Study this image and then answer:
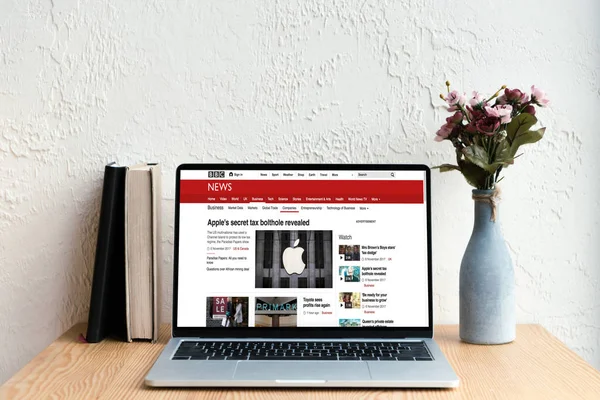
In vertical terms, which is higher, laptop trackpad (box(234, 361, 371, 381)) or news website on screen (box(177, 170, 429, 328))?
news website on screen (box(177, 170, 429, 328))

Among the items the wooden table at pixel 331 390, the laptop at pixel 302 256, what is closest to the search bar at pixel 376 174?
the laptop at pixel 302 256

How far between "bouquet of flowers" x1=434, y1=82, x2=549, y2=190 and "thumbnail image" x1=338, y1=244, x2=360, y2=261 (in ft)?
0.76

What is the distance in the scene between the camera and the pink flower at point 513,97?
3.61 ft

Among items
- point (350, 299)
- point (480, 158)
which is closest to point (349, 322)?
point (350, 299)

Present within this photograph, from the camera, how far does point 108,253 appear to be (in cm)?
113

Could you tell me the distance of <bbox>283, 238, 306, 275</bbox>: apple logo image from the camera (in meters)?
1.12

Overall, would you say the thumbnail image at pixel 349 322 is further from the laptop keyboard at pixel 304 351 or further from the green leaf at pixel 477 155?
the green leaf at pixel 477 155

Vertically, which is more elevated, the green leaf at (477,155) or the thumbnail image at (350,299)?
the green leaf at (477,155)

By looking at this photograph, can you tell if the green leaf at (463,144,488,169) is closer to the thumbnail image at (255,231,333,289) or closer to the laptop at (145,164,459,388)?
the laptop at (145,164,459,388)

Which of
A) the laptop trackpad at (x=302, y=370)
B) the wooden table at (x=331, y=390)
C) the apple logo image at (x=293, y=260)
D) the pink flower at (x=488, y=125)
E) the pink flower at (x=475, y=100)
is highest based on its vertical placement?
the pink flower at (x=475, y=100)

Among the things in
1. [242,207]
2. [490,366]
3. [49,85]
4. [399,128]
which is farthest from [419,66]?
[49,85]

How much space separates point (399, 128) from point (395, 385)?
0.53m

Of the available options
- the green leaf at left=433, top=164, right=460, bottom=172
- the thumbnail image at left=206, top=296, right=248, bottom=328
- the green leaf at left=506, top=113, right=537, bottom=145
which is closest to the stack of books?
the thumbnail image at left=206, top=296, right=248, bottom=328

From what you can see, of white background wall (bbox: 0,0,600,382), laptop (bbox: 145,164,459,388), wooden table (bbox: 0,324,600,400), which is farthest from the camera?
white background wall (bbox: 0,0,600,382)
